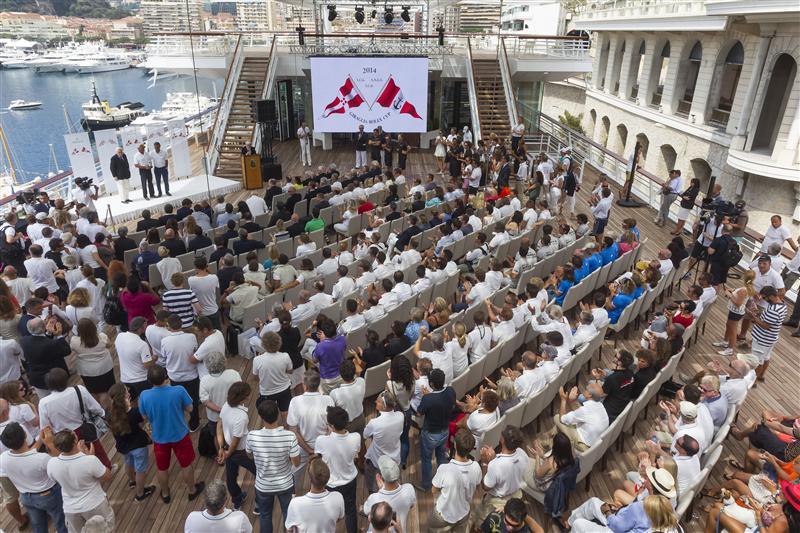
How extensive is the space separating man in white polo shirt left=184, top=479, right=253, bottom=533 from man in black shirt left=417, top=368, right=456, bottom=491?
6.00ft

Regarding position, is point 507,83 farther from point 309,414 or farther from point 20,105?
point 20,105

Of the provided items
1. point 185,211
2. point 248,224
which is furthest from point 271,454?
point 185,211

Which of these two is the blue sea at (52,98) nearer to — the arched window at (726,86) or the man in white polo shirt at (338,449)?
the arched window at (726,86)

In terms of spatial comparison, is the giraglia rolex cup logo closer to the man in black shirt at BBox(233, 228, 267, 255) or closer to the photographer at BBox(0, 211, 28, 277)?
the man in black shirt at BBox(233, 228, 267, 255)

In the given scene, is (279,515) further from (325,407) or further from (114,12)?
(114,12)

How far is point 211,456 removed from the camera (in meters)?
5.45

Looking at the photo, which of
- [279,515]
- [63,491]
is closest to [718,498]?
[279,515]

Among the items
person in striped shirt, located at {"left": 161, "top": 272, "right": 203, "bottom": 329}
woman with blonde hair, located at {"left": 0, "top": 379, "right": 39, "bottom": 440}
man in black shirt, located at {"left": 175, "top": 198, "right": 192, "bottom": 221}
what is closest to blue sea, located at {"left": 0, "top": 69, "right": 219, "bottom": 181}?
man in black shirt, located at {"left": 175, "top": 198, "right": 192, "bottom": 221}

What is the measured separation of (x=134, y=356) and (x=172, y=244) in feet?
Answer: 10.1

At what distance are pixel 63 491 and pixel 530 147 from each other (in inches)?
709

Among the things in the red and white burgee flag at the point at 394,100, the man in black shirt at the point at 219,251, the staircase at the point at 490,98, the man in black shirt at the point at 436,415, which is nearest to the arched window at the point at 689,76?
the staircase at the point at 490,98

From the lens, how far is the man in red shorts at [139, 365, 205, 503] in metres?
4.30

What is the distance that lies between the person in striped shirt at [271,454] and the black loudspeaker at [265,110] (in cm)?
1281

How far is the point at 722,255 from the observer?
814 cm
